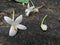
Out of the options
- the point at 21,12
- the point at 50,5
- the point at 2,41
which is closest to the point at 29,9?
the point at 21,12

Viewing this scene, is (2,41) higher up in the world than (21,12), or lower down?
lower down

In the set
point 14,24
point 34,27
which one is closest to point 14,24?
point 14,24

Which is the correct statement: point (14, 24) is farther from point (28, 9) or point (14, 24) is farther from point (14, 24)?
point (28, 9)

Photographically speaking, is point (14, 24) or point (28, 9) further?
point (28, 9)

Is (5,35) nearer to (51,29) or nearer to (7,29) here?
(7,29)

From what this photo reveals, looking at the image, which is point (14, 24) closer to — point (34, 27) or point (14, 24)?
point (14, 24)

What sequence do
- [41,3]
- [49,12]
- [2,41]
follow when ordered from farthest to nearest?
[41,3] < [49,12] < [2,41]

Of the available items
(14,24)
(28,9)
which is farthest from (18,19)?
(28,9)

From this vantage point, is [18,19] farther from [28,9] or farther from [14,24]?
[28,9]
